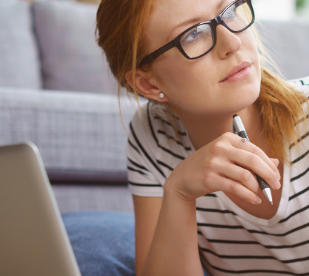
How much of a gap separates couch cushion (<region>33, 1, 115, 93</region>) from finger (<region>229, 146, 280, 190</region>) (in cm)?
150

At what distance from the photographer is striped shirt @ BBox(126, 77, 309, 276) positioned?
847 mm

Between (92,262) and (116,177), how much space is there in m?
0.62

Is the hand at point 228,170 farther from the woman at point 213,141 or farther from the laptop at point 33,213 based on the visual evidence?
the laptop at point 33,213

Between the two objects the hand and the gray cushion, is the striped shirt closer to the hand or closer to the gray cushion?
the hand

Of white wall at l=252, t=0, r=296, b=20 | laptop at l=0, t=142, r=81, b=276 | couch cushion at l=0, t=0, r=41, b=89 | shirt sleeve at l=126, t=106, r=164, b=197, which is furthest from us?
white wall at l=252, t=0, r=296, b=20

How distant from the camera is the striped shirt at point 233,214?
0.85 metres

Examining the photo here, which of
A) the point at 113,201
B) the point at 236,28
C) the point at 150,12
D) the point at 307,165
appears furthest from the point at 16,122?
the point at 307,165

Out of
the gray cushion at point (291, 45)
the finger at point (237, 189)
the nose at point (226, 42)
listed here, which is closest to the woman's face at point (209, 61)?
the nose at point (226, 42)

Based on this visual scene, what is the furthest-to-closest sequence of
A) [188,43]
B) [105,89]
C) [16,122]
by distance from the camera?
[105,89] → [16,122] → [188,43]

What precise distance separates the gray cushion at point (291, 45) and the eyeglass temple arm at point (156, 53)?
5.00 feet

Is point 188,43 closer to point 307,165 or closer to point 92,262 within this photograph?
point 307,165

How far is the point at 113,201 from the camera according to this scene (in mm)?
1663

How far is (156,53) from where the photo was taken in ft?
2.84

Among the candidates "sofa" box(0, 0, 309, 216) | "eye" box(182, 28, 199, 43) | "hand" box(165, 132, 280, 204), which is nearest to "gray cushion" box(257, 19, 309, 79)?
"sofa" box(0, 0, 309, 216)
